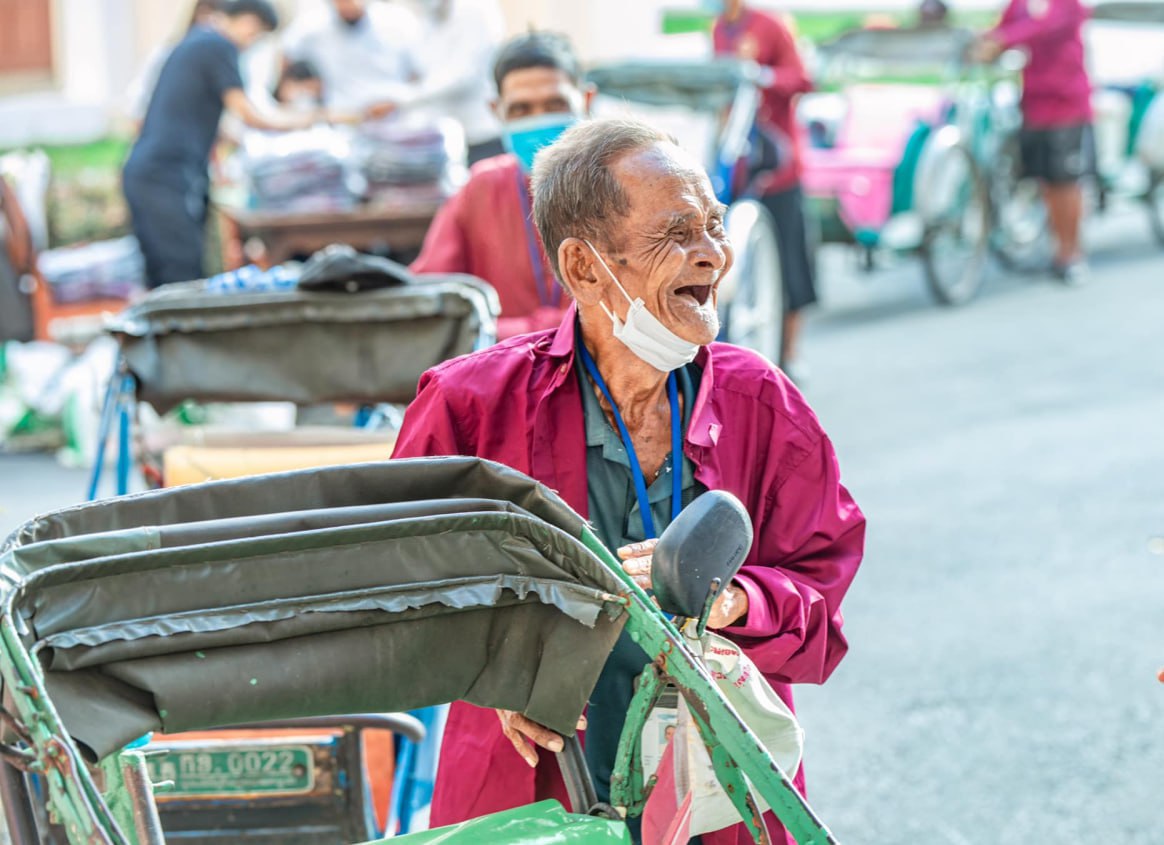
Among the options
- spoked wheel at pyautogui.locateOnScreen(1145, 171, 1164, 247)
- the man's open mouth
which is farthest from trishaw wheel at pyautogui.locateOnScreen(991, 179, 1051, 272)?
the man's open mouth

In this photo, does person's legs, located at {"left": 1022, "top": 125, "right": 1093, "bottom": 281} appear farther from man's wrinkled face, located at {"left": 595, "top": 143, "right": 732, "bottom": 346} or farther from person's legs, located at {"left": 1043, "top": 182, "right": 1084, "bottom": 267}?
man's wrinkled face, located at {"left": 595, "top": 143, "right": 732, "bottom": 346}

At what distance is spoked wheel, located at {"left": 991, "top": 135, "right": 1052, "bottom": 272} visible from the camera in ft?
37.7

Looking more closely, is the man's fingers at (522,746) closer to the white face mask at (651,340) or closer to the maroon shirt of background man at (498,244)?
the white face mask at (651,340)

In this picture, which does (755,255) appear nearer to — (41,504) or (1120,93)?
(41,504)

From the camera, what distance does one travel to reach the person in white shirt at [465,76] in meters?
7.92

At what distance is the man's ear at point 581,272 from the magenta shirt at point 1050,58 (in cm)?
904

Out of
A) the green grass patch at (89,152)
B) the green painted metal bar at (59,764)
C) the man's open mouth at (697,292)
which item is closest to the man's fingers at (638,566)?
the man's open mouth at (697,292)

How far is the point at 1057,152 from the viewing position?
36.8 ft

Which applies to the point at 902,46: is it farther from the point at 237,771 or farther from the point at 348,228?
the point at 237,771

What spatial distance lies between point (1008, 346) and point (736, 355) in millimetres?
7246

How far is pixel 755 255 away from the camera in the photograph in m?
8.02

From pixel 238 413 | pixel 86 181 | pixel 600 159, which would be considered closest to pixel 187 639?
pixel 600 159

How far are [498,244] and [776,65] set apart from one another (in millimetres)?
4626

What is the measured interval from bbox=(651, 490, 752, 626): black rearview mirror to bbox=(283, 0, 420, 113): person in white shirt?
653 centimetres
